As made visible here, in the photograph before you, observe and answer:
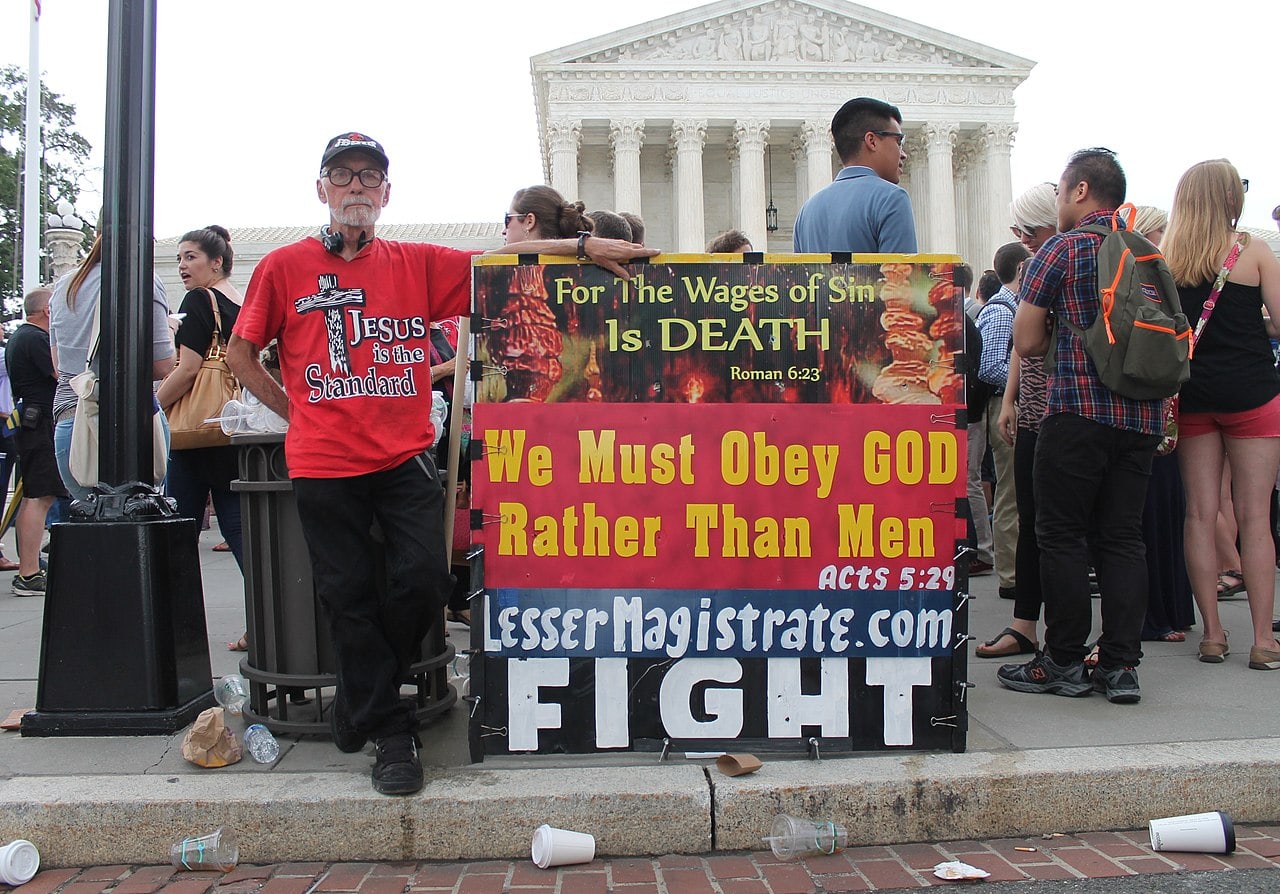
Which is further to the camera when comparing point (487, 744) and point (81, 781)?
point (487, 744)

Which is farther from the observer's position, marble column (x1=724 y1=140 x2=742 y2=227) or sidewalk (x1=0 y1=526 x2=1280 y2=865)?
marble column (x1=724 y1=140 x2=742 y2=227)

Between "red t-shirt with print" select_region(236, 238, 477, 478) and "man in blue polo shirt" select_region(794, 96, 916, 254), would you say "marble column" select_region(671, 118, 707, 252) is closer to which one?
"man in blue polo shirt" select_region(794, 96, 916, 254)

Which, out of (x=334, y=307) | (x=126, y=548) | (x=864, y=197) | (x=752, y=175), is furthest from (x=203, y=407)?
(x=752, y=175)

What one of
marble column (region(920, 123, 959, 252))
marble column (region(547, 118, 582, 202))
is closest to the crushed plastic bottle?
marble column (region(547, 118, 582, 202))

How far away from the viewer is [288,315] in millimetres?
3070

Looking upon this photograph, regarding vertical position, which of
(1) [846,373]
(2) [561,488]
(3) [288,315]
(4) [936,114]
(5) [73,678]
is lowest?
(5) [73,678]

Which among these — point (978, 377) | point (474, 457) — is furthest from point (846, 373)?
point (978, 377)

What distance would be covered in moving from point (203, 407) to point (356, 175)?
203 centimetres

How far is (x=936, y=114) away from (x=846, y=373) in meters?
49.4

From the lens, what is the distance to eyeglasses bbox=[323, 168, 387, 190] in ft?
10.0

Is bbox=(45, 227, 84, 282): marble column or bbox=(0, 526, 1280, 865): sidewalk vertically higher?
bbox=(45, 227, 84, 282): marble column

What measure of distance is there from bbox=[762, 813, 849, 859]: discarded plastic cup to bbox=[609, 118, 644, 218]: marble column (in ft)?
147

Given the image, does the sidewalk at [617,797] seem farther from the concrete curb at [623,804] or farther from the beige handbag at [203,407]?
the beige handbag at [203,407]

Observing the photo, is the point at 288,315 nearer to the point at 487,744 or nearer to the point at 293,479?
the point at 293,479
